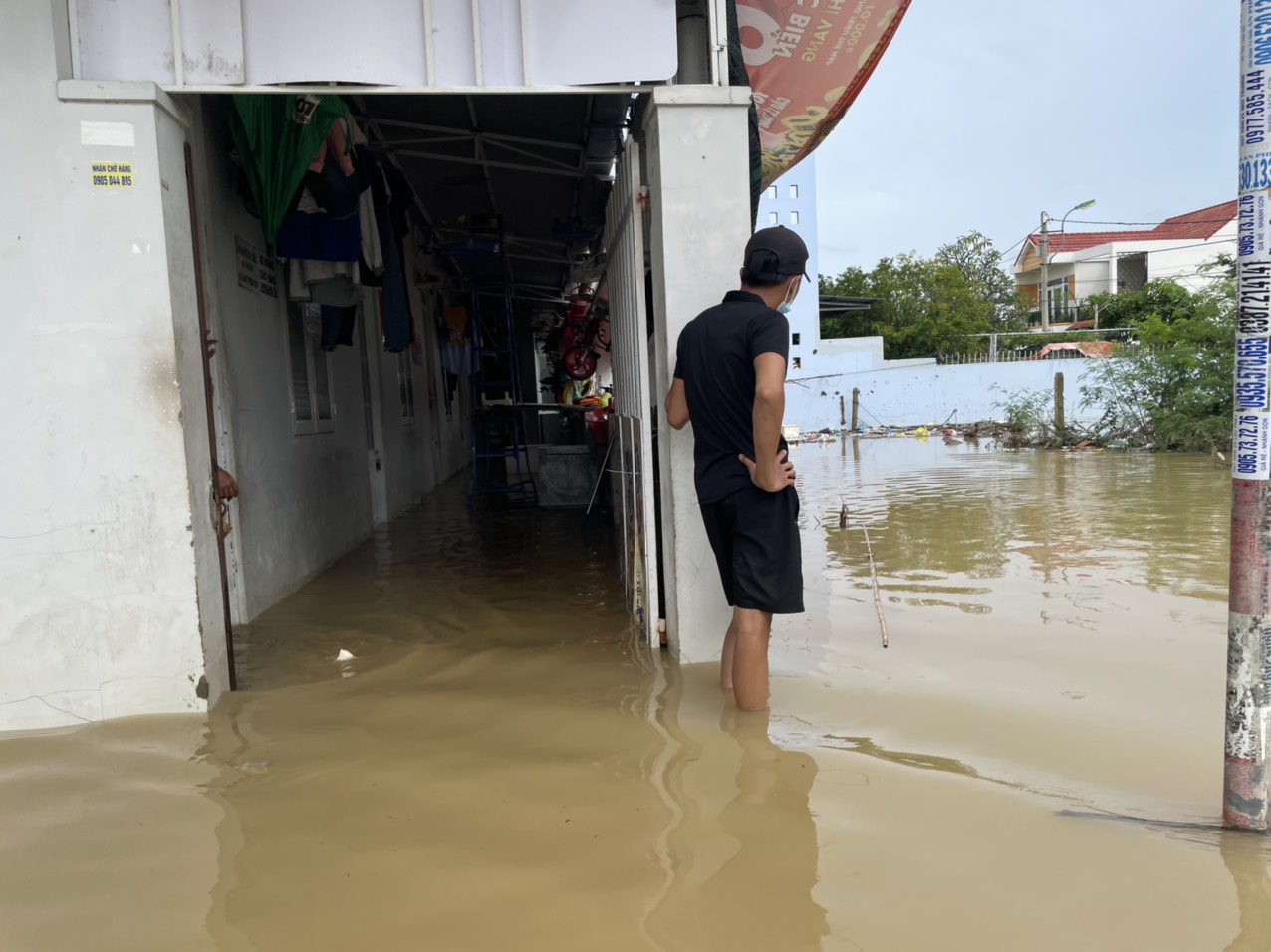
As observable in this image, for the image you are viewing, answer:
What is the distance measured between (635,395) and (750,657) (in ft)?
5.93

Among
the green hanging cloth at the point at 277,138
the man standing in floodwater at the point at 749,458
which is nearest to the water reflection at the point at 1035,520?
the man standing in floodwater at the point at 749,458

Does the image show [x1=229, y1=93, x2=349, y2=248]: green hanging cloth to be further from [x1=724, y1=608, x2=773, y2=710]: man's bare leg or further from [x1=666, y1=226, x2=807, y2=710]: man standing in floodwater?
[x1=724, y1=608, x2=773, y2=710]: man's bare leg

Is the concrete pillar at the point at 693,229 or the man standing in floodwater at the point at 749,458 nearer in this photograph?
the man standing in floodwater at the point at 749,458

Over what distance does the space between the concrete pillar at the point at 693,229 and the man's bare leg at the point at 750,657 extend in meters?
0.60

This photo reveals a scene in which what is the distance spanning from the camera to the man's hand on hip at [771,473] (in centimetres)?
319

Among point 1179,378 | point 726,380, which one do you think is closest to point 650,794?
point 726,380

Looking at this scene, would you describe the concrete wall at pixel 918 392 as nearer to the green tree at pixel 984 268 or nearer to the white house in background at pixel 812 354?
the white house in background at pixel 812 354

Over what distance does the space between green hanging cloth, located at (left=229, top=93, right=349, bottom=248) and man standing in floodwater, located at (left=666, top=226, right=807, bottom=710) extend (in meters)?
2.54

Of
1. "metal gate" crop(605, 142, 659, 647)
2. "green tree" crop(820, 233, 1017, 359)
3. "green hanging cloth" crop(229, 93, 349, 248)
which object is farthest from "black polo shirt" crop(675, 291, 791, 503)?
"green tree" crop(820, 233, 1017, 359)

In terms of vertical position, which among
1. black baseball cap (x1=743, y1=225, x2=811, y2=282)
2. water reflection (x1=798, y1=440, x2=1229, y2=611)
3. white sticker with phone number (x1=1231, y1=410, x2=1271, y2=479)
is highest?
black baseball cap (x1=743, y1=225, x2=811, y2=282)

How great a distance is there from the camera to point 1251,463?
2264 mm

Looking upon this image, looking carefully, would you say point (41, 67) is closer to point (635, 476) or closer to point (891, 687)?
point (635, 476)

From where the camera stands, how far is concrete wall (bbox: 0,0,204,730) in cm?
341

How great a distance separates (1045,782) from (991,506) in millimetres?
7183
